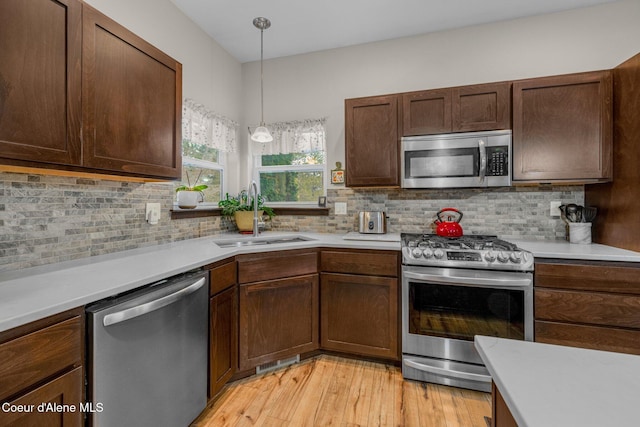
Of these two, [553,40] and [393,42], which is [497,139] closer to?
[553,40]

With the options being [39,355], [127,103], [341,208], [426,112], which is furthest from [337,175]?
[39,355]

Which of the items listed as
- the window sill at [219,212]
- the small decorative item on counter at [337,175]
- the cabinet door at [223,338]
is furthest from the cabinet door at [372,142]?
the cabinet door at [223,338]

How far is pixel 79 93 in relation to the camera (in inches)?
50.8

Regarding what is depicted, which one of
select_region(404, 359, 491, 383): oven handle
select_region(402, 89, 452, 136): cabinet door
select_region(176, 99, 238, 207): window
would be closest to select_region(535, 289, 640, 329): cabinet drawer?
select_region(404, 359, 491, 383): oven handle

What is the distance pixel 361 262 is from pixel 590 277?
4.40 feet

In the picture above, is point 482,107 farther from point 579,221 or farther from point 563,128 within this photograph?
point 579,221

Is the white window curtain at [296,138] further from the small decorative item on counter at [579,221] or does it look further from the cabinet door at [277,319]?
the small decorative item on counter at [579,221]

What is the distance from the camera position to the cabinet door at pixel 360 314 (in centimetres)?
212

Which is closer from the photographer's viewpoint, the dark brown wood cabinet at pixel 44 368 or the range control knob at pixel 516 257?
the dark brown wood cabinet at pixel 44 368

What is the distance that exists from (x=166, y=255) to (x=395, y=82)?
7.86 ft

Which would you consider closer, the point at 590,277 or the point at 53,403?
the point at 53,403

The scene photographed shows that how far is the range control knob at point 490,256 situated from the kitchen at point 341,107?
2.35 feet

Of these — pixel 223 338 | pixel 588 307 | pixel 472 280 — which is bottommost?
pixel 223 338

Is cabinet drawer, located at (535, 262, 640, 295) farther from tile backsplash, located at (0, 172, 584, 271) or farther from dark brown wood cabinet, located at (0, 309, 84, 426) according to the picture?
dark brown wood cabinet, located at (0, 309, 84, 426)
